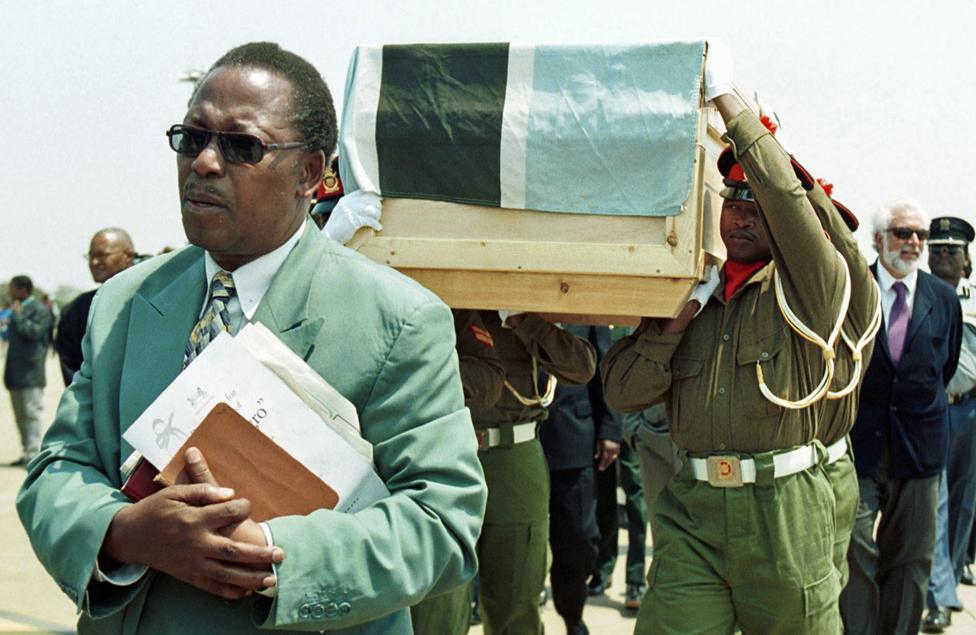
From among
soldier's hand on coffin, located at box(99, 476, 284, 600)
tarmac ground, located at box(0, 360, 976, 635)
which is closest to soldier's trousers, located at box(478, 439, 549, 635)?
tarmac ground, located at box(0, 360, 976, 635)

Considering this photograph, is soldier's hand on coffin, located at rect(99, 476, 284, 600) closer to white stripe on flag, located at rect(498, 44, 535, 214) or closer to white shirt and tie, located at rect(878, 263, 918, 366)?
white stripe on flag, located at rect(498, 44, 535, 214)

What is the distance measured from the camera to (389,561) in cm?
213

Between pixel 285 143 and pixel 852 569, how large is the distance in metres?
4.43

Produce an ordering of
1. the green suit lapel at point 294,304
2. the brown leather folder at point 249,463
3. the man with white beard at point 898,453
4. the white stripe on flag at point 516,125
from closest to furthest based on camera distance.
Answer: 1. the brown leather folder at point 249,463
2. the green suit lapel at point 294,304
3. the white stripe on flag at point 516,125
4. the man with white beard at point 898,453

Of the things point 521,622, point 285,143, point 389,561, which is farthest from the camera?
point 521,622

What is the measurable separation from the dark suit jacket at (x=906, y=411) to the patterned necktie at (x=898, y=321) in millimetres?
27

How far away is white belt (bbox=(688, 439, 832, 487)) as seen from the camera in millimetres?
4355

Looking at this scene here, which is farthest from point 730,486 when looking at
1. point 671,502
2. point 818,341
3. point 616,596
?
point 616,596

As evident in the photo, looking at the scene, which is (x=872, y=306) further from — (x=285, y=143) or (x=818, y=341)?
(x=285, y=143)

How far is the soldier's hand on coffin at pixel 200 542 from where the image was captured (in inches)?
80.8

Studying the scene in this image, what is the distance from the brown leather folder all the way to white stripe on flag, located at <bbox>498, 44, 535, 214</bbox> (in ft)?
6.99

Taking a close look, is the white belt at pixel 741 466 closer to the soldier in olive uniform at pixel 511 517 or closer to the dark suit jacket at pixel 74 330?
the soldier in olive uniform at pixel 511 517

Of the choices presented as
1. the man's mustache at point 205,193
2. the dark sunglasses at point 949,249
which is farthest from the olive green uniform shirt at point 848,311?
the dark sunglasses at point 949,249

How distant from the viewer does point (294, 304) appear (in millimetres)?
2322
